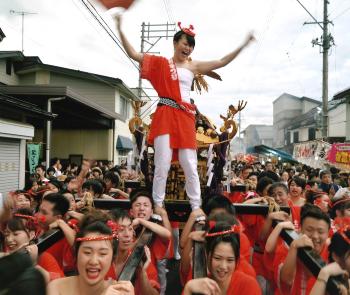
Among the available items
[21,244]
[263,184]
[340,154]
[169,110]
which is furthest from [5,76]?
[21,244]

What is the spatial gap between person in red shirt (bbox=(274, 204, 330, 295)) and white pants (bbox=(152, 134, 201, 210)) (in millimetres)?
1058

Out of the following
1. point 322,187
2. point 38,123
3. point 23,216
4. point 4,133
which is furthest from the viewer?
point 38,123

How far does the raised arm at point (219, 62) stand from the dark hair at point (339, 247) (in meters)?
2.07

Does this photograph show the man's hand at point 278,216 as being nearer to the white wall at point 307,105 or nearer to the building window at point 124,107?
the building window at point 124,107

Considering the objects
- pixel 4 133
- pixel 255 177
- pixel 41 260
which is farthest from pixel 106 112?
pixel 41 260

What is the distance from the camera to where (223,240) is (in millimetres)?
2574

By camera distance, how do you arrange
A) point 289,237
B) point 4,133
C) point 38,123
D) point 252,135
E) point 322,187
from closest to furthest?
point 289,237, point 322,187, point 4,133, point 38,123, point 252,135

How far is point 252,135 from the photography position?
2689 inches

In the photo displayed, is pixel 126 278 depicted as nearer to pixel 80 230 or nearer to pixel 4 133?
pixel 80 230

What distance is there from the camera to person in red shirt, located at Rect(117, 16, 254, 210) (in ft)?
12.7

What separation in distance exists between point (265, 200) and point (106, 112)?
47.4 feet

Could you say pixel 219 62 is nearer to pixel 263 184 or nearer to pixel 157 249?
pixel 157 249

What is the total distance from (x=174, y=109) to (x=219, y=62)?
69cm

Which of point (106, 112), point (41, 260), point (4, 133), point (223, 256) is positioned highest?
point (106, 112)
